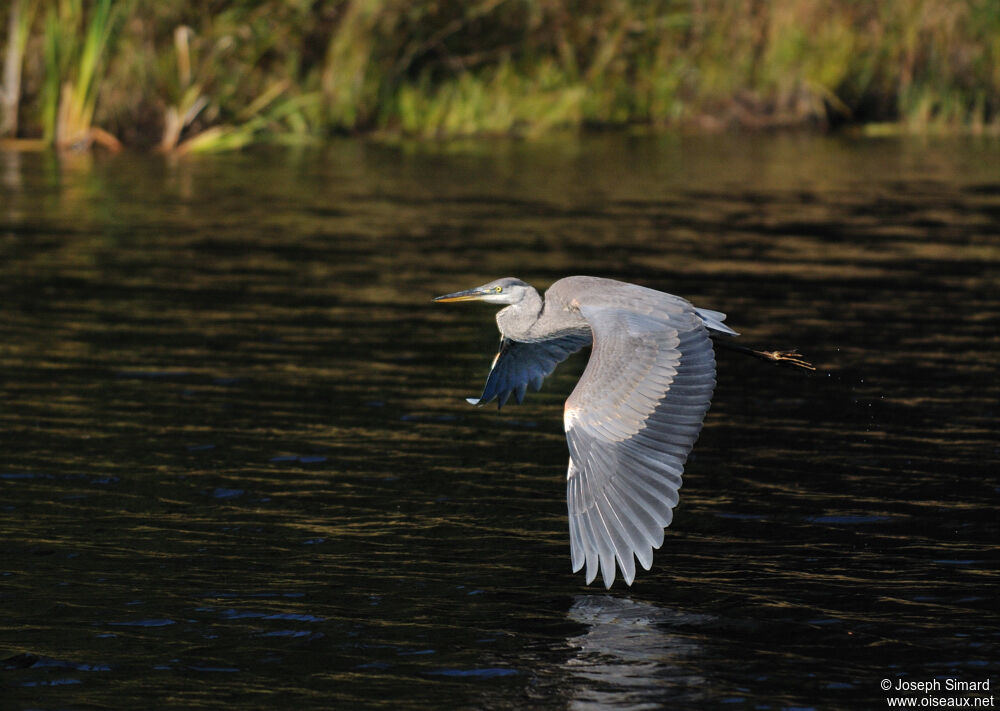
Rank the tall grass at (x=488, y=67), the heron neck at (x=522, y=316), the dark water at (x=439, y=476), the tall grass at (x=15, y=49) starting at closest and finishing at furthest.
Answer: the dark water at (x=439, y=476)
the heron neck at (x=522, y=316)
the tall grass at (x=15, y=49)
the tall grass at (x=488, y=67)

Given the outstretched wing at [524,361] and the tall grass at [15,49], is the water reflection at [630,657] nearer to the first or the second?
the outstretched wing at [524,361]

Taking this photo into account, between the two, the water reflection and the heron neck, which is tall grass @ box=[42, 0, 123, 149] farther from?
the water reflection

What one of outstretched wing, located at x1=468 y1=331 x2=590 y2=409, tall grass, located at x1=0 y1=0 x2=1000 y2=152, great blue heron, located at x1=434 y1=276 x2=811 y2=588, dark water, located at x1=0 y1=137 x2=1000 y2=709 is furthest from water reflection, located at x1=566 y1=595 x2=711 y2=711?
tall grass, located at x1=0 y1=0 x2=1000 y2=152

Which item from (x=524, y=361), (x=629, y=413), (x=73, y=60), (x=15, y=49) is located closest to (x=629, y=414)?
(x=629, y=413)

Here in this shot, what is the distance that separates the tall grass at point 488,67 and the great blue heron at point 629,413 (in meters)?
14.3

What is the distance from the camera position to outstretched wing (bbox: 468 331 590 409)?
7238mm

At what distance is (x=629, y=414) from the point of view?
19.2 ft

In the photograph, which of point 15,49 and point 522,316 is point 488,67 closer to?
point 15,49

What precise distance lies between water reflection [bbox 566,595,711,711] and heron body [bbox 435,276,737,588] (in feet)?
0.71

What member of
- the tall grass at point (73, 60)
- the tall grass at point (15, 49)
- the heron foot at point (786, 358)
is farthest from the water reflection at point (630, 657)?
the tall grass at point (15, 49)

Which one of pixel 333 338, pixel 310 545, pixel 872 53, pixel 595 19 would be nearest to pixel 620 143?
pixel 595 19

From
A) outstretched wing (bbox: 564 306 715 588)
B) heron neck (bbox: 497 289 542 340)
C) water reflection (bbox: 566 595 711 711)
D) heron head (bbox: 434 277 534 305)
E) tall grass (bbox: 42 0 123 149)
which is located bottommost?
water reflection (bbox: 566 595 711 711)

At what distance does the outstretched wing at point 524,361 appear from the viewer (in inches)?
285

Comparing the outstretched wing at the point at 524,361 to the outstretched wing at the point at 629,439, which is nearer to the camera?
the outstretched wing at the point at 629,439
